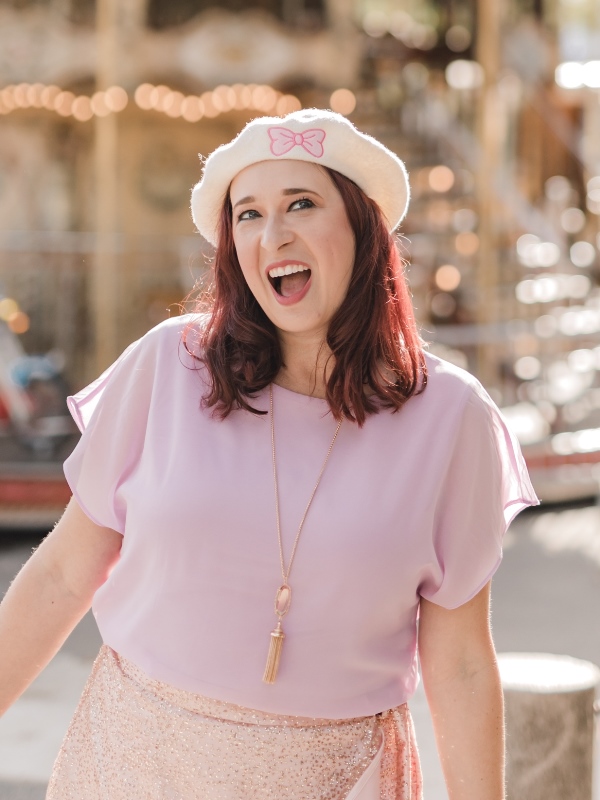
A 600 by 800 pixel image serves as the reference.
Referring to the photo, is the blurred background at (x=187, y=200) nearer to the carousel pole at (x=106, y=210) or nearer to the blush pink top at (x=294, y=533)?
the carousel pole at (x=106, y=210)

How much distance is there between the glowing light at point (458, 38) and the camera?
15.5 meters

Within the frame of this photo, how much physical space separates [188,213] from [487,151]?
306 cm

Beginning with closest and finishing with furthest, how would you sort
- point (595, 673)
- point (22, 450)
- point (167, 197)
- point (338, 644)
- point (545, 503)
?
point (338, 644), point (595, 673), point (22, 450), point (545, 503), point (167, 197)

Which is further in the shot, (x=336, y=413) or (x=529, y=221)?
Result: (x=529, y=221)

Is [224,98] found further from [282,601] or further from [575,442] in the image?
[282,601]

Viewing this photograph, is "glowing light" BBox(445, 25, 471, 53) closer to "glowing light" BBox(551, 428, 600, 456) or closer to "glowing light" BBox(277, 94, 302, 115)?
"glowing light" BBox(277, 94, 302, 115)

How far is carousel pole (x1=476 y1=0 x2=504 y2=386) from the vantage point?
41.2 feet

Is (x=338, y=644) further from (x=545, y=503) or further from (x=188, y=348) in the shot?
(x=545, y=503)

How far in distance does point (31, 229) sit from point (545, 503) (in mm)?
6158

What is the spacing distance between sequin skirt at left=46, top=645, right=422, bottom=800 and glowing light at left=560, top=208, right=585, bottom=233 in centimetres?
1740

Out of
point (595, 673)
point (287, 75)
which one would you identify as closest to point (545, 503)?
point (287, 75)

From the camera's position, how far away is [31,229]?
1378 cm

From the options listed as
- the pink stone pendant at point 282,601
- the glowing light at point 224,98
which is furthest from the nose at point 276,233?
the glowing light at point 224,98

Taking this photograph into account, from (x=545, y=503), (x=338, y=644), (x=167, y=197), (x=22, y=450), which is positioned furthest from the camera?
(x=167, y=197)
